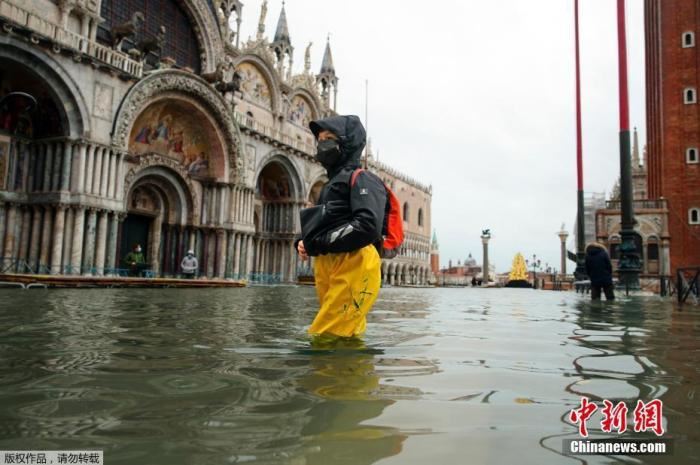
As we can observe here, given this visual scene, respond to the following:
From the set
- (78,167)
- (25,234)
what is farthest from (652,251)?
(25,234)

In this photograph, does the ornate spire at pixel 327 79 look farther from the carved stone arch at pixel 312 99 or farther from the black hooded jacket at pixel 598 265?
the black hooded jacket at pixel 598 265

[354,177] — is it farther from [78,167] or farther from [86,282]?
[78,167]

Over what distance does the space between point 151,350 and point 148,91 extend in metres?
16.3

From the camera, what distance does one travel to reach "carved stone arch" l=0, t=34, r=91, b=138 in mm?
13336

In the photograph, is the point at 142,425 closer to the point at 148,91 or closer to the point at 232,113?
the point at 148,91

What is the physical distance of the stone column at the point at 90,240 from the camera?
15430 millimetres

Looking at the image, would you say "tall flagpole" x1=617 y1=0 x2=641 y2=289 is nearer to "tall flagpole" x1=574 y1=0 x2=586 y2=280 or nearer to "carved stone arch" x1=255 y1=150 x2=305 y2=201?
"tall flagpole" x1=574 y1=0 x2=586 y2=280

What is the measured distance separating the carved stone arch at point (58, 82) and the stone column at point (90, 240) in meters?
2.36

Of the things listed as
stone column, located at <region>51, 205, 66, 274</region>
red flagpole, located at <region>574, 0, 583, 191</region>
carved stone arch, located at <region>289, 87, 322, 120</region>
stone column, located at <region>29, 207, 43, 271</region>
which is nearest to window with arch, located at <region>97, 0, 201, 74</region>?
stone column, located at <region>29, 207, 43, 271</region>

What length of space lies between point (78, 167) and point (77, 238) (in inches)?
81.9

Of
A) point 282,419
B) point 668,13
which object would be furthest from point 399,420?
point 668,13

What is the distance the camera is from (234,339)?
3.46m

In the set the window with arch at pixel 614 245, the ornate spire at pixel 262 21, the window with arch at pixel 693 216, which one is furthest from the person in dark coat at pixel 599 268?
the window with arch at pixel 693 216

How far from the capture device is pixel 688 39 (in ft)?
97.5
